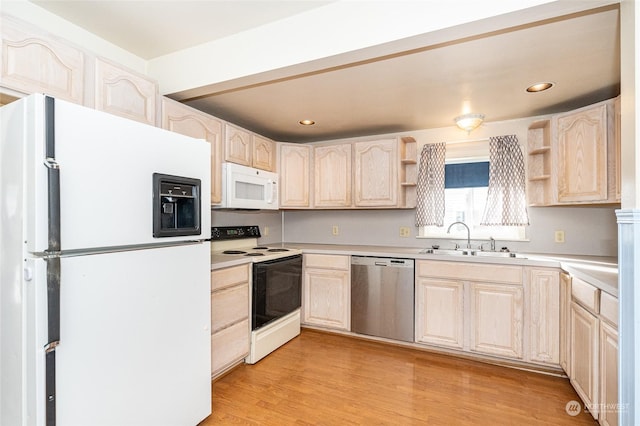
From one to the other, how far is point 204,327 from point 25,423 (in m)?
0.78

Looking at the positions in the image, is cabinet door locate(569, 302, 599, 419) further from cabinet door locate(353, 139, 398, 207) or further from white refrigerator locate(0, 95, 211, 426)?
white refrigerator locate(0, 95, 211, 426)

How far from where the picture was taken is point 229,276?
2.36 m

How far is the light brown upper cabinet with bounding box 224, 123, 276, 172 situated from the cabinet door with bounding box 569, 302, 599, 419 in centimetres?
282

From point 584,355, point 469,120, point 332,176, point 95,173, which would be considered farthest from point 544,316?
point 95,173

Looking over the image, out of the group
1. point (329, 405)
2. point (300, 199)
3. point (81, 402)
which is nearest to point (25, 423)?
point (81, 402)

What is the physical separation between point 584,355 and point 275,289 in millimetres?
2261

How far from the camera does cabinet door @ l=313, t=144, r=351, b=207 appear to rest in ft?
11.5

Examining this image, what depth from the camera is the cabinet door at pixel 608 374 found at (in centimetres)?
153

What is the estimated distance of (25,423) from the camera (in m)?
1.13

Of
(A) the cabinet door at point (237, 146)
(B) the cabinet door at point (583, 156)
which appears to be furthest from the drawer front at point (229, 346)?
(B) the cabinet door at point (583, 156)

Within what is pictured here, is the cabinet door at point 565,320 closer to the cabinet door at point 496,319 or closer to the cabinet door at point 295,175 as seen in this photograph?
the cabinet door at point 496,319

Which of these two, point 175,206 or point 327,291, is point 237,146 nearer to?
point 175,206

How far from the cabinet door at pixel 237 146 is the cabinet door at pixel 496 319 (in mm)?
2336

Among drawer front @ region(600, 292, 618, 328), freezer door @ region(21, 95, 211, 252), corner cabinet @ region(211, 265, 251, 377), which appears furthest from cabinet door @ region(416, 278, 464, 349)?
freezer door @ region(21, 95, 211, 252)
